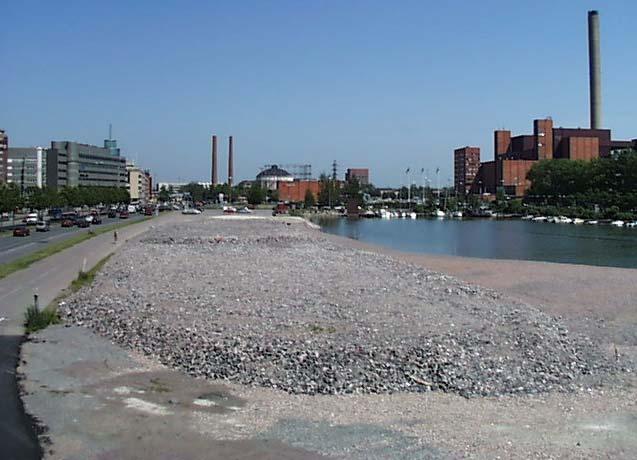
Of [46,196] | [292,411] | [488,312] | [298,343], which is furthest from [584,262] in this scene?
[46,196]

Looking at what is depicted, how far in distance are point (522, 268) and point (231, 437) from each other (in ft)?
119

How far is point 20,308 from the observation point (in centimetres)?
2450

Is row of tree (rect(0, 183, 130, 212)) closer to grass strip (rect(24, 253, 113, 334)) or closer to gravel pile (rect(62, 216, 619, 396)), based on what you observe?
gravel pile (rect(62, 216, 619, 396))

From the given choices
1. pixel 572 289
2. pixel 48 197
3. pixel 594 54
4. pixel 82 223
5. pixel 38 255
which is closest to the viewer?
pixel 572 289

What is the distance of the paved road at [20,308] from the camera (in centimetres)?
1143

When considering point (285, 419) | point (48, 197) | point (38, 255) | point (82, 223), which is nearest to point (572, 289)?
point (285, 419)

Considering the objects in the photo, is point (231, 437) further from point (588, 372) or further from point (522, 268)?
point (522, 268)

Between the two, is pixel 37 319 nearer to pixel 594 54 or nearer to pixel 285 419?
pixel 285 419

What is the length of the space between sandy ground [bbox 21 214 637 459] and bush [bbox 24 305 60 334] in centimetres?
353

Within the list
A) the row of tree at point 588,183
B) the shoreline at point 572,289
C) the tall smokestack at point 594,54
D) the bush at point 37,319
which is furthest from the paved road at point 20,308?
the tall smokestack at point 594,54

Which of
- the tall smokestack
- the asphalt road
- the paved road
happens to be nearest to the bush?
the paved road

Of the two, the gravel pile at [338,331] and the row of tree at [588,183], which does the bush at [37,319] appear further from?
the row of tree at [588,183]

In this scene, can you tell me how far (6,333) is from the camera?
66.1 feet

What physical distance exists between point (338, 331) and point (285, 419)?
687 cm
